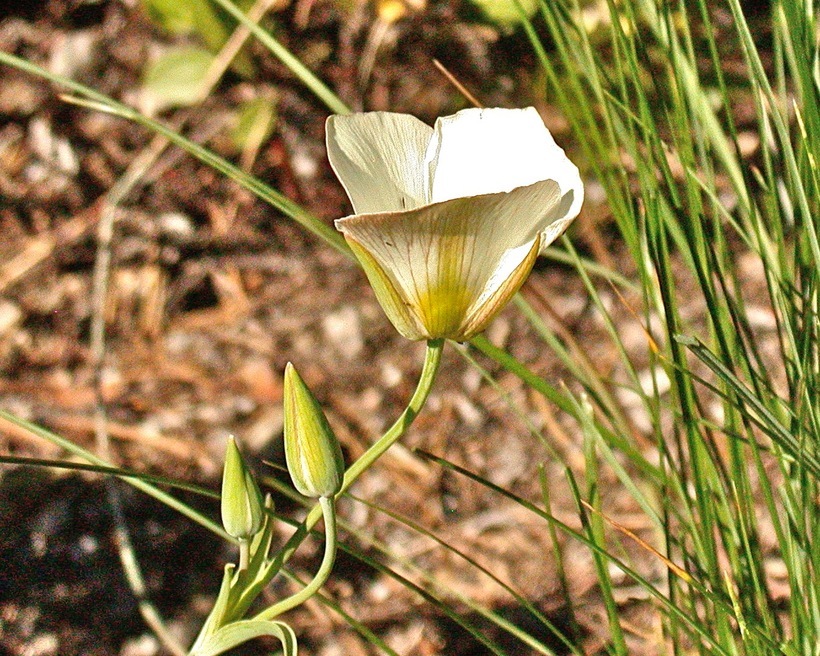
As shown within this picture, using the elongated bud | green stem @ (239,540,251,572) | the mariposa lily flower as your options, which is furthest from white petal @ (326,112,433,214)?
green stem @ (239,540,251,572)

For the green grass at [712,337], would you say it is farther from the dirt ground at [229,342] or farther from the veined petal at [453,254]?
the dirt ground at [229,342]

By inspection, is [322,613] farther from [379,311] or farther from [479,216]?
[479,216]

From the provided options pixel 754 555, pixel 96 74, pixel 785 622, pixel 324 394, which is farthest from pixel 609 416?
pixel 96 74

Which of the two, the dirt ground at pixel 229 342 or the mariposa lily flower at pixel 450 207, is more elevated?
the mariposa lily flower at pixel 450 207

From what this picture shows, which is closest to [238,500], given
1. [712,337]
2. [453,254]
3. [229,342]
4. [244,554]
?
[244,554]

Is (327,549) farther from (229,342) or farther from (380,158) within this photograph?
(229,342)

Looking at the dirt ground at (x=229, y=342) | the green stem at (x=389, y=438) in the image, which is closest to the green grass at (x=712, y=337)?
the green stem at (x=389, y=438)
